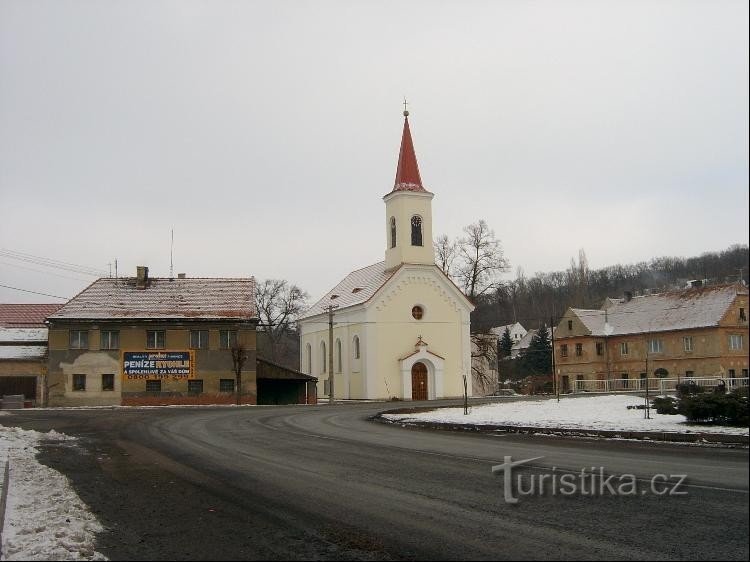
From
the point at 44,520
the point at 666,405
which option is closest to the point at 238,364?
the point at 666,405

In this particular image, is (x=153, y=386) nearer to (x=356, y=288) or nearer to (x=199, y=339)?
(x=199, y=339)

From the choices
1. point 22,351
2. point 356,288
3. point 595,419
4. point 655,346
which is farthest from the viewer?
point 356,288

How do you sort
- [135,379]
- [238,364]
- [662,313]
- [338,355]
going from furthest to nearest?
[338,355] < [238,364] < [135,379] < [662,313]

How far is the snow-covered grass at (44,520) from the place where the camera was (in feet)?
23.9

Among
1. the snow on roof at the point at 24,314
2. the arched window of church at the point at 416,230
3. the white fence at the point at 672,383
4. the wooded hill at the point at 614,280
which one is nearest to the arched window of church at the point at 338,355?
the arched window of church at the point at 416,230

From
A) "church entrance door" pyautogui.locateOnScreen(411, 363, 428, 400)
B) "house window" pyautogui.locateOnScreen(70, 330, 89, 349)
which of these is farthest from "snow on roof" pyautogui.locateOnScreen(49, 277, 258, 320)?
"church entrance door" pyautogui.locateOnScreen(411, 363, 428, 400)

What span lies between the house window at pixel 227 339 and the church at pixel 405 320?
426 inches

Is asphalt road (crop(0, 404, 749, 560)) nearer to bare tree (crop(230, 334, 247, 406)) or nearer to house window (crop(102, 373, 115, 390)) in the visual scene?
bare tree (crop(230, 334, 247, 406))

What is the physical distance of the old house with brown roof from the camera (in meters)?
44.7

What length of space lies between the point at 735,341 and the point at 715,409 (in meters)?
15.3


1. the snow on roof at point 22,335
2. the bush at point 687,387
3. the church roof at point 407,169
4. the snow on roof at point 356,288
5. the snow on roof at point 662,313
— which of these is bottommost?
the bush at point 687,387

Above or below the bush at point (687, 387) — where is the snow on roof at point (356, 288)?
above

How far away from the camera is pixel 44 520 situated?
8.71 metres

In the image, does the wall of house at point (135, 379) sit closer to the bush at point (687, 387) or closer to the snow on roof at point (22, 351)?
the snow on roof at point (22, 351)
